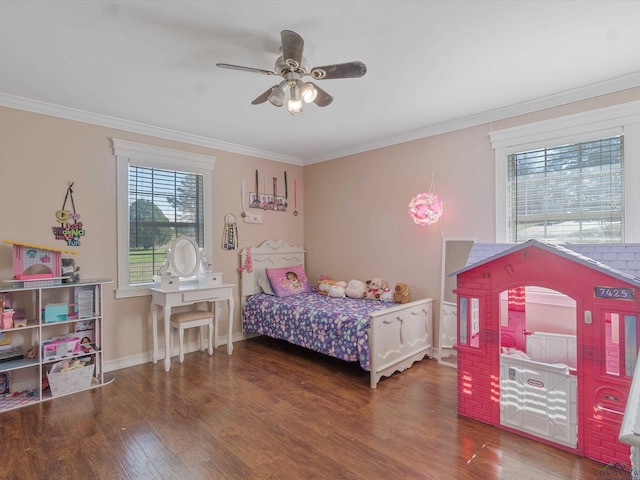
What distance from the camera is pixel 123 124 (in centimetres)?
350

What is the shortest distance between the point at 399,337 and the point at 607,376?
5.20ft

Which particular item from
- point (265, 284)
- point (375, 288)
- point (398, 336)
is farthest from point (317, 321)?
point (265, 284)

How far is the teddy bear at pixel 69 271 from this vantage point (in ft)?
9.76

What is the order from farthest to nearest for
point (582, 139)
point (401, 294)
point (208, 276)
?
point (208, 276) → point (401, 294) → point (582, 139)

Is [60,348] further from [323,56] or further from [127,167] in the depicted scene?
[323,56]

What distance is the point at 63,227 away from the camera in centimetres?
318

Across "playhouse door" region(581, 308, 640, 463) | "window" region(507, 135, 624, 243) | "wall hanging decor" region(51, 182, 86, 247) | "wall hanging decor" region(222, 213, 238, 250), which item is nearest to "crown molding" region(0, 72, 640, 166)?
"window" region(507, 135, 624, 243)

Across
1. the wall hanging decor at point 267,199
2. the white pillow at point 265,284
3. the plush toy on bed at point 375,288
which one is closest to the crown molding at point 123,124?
the wall hanging decor at point 267,199

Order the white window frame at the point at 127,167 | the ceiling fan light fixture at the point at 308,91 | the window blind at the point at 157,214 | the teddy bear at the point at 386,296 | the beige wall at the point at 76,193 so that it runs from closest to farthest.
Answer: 1. the ceiling fan light fixture at the point at 308,91
2. the beige wall at the point at 76,193
3. the white window frame at the point at 127,167
4. the window blind at the point at 157,214
5. the teddy bear at the point at 386,296

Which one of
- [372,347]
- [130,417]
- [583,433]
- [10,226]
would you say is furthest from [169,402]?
[583,433]

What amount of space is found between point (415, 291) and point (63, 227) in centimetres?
359

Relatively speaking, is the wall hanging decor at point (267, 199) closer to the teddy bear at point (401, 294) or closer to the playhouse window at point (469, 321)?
the teddy bear at point (401, 294)

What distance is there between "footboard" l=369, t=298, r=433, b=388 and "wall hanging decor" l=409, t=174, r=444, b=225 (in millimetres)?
850

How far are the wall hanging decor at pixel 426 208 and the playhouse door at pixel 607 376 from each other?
174 centimetres
